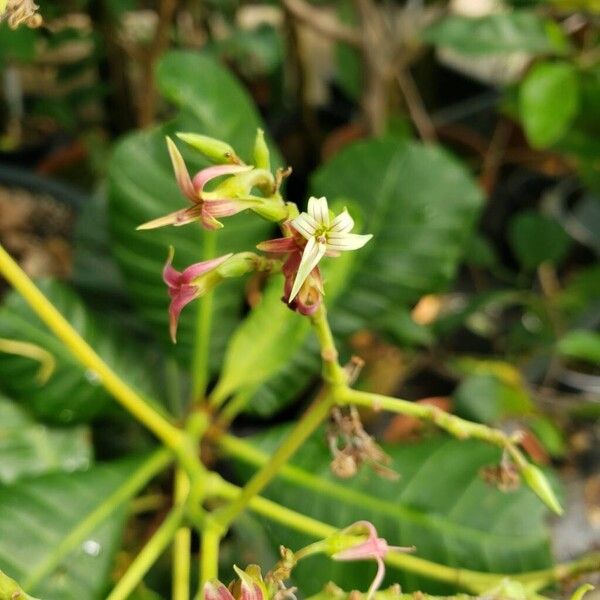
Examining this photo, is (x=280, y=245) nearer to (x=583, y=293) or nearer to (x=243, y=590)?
(x=243, y=590)

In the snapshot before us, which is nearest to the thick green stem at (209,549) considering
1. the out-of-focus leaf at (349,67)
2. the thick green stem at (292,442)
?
the thick green stem at (292,442)

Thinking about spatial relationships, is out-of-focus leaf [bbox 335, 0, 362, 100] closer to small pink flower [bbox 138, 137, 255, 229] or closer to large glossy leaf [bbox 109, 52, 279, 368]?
large glossy leaf [bbox 109, 52, 279, 368]

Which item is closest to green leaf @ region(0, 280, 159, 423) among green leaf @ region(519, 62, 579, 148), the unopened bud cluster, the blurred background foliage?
the blurred background foliage

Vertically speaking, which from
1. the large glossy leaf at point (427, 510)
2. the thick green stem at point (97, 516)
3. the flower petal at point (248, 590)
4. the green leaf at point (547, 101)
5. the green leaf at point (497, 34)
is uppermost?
the green leaf at point (497, 34)

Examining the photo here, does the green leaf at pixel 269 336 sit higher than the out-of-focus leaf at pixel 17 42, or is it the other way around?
the out-of-focus leaf at pixel 17 42

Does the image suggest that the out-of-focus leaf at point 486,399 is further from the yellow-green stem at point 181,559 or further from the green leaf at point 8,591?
the green leaf at point 8,591

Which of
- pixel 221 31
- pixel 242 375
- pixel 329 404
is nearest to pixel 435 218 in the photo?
pixel 242 375

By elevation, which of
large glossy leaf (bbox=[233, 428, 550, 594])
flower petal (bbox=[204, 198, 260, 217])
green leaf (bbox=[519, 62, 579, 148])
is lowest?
large glossy leaf (bbox=[233, 428, 550, 594])

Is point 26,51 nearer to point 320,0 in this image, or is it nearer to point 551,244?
point 320,0
